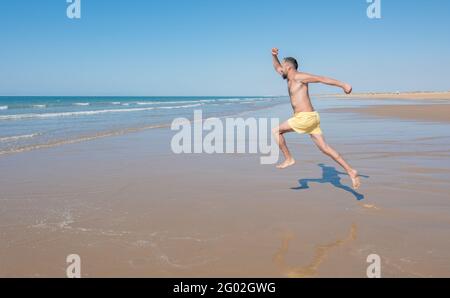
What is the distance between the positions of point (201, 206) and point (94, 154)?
5004mm

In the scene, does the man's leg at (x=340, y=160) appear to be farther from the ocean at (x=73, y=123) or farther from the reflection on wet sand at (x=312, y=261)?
the ocean at (x=73, y=123)

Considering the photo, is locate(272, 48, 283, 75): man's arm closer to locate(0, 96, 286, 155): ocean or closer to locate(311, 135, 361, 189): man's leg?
locate(311, 135, 361, 189): man's leg

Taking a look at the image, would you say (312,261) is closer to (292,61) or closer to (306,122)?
(306,122)

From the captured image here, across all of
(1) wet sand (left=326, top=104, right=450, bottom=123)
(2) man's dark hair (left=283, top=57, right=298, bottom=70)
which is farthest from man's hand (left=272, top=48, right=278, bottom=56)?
(1) wet sand (left=326, top=104, right=450, bottom=123)

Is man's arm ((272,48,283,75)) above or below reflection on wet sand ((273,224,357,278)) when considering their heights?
above

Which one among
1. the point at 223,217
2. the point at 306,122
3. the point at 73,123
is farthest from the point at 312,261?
the point at 73,123

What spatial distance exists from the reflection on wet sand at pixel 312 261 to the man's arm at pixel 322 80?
185cm

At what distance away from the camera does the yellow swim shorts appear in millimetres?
5203

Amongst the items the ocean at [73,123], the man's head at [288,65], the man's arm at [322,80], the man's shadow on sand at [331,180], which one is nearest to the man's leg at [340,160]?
the man's shadow on sand at [331,180]

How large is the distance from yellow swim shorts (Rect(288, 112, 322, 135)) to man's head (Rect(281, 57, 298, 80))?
2.03 ft

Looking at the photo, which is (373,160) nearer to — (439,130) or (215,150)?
(215,150)

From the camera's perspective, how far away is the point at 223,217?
4406 millimetres

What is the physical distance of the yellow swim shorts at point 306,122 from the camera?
5.20 meters
